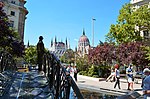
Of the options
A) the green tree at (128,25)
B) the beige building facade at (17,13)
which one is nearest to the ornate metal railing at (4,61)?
the green tree at (128,25)

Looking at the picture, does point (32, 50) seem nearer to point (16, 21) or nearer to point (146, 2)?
point (16, 21)

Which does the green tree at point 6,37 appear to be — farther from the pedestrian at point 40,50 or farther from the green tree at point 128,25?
the green tree at point 128,25

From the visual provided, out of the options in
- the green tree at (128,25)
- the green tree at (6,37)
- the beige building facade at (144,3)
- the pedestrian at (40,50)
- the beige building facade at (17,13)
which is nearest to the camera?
the pedestrian at (40,50)

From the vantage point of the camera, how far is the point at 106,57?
101 ft

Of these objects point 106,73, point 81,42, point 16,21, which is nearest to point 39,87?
point 106,73

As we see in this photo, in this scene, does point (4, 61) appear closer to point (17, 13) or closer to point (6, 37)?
point (6, 37)

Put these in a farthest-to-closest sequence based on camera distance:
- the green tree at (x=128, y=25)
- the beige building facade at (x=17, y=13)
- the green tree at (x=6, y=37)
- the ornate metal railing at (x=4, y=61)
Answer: the beige building facade at (x=17, y=13), the green tree at (x=128, y=25), the green tree at (x=6, y=37), the ornate metal railing at (x=4, y=61)

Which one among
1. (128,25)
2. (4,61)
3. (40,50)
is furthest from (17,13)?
(40,50)

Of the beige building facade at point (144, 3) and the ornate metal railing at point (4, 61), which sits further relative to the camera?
the beige building facade at point (144, 3)

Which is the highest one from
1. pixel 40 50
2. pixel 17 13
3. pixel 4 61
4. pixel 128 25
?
pixel 17 13

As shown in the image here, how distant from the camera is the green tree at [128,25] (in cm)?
3844

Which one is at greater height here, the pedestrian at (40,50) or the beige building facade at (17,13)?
→ the beige building facade at (17,13)

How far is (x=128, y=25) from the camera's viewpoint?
127 ft

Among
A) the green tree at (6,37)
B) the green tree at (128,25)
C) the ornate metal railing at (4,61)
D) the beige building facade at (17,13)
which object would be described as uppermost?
the beige building facade at (17,13)
